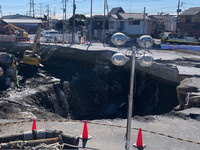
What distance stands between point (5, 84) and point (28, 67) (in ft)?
16.9

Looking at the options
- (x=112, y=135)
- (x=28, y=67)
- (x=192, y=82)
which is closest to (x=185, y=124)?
(x=112, y=135)

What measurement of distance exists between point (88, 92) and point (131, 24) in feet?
84.8

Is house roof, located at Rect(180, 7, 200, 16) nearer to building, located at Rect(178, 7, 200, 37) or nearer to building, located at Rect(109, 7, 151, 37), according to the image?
building, located at Rect(178, 7, 200, 37)

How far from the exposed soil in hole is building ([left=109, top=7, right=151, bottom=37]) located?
19948 millimetres

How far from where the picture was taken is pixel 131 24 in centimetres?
4603

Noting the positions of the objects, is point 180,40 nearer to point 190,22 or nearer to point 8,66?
point 190,22

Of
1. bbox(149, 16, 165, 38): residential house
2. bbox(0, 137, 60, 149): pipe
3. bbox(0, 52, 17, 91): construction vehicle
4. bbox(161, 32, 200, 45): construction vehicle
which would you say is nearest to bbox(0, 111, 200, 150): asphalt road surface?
bbox(0, 137, 60, 149): pipe

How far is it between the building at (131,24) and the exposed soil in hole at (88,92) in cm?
1995

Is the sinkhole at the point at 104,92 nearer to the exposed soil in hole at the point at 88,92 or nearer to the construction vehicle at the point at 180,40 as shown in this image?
the exposed soil in hole at the point at 88,92

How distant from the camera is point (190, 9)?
4897 centimetres

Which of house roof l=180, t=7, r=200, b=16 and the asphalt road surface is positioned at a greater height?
house roof l=180, t=7, r=200, b=16

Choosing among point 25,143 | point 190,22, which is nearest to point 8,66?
point 25,143

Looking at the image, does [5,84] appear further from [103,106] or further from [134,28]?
[134,28]

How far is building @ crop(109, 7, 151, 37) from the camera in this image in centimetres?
4544
